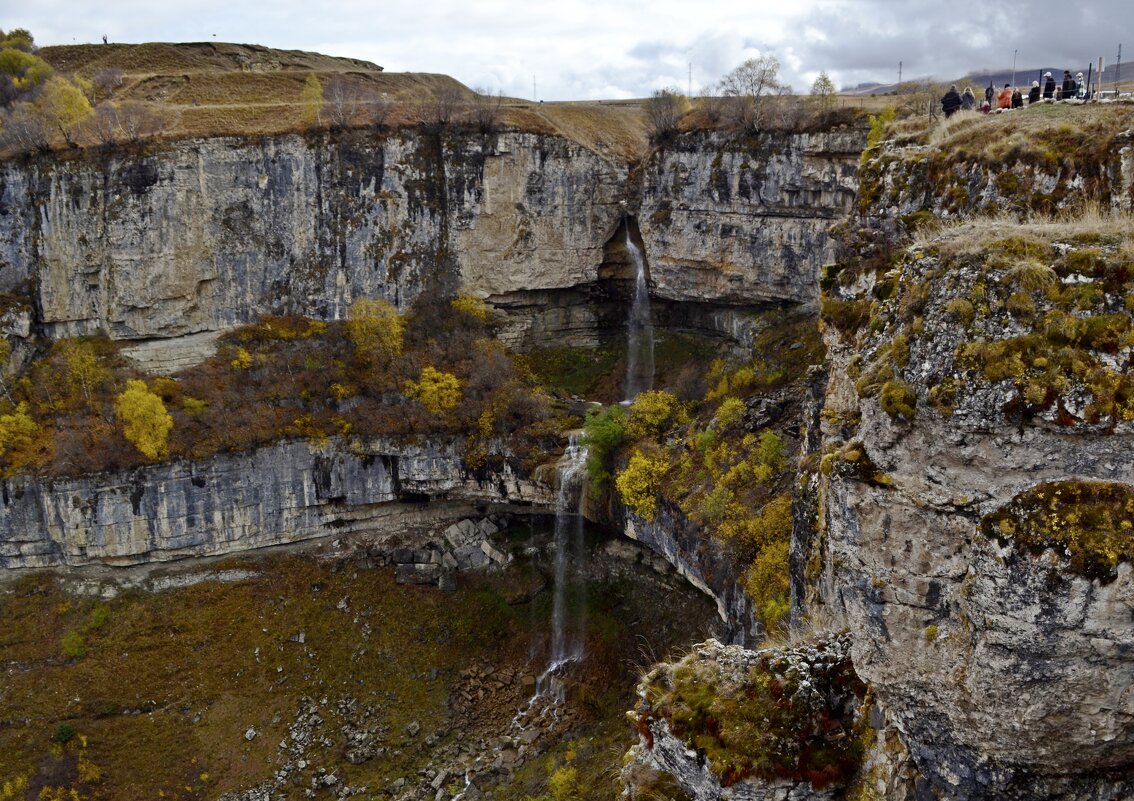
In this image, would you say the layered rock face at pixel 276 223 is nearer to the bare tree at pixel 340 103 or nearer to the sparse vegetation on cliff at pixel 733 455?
the bare tree at pixel 340 103

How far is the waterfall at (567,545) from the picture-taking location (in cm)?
3328

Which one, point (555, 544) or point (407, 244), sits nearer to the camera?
point (555, 544)

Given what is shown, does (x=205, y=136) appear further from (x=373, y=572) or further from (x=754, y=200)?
(x=754, y=200)

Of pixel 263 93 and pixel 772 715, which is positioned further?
pixel 263 93

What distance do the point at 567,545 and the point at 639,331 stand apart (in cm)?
1488

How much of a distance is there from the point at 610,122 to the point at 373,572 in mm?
29174

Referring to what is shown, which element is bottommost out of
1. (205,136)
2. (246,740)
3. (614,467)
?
(246,740)

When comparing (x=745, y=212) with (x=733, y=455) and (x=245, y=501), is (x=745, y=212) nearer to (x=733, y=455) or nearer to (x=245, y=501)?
(x=733, y=455)

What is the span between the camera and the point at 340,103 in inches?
1681

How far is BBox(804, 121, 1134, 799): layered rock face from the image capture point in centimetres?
796

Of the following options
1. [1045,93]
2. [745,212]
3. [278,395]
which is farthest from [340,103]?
[1045,93]

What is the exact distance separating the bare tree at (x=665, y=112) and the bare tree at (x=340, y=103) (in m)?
15.4

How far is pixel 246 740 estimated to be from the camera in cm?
3045

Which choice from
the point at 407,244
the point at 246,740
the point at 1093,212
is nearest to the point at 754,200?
the point at 407,244
